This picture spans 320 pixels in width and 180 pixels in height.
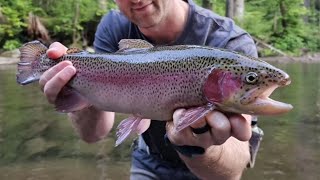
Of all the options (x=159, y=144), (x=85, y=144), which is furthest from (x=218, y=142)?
(x=85, y=144)

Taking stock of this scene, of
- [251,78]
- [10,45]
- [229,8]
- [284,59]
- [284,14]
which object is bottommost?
[284,59]

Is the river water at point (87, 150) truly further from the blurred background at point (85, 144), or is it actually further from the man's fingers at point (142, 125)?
the man's fingers at point (142, 125)

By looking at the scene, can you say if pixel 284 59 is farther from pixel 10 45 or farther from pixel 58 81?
pixel 58 81

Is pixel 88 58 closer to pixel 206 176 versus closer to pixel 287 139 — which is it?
pixel 206 176

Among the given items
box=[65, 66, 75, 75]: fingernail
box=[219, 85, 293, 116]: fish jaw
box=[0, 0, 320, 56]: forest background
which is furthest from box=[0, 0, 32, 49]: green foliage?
box=[219, 85, 293, 116]: fish jaw

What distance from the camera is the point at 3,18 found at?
22625mm

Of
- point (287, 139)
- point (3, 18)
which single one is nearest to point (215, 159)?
point (287, 139)

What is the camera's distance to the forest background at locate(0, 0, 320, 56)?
867 inches

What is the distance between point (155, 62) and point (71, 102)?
0.54 meters

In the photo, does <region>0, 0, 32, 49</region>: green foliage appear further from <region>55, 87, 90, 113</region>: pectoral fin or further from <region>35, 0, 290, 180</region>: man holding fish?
<region>55, 87, 90, 113</region>: pectoral fin

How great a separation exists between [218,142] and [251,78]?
0.40 metres

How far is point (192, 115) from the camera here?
2090 millimetres

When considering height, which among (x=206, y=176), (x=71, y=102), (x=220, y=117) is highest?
(x=220, y=117)

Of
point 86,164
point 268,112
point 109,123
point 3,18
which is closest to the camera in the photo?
point 268,112
